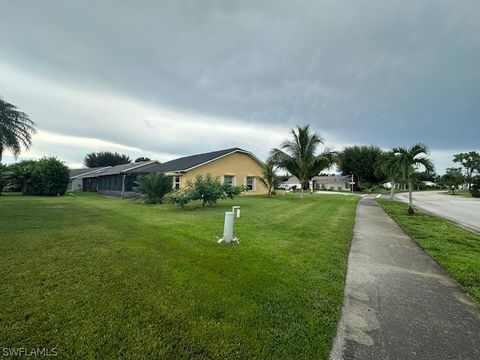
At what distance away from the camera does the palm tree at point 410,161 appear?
12.7 m

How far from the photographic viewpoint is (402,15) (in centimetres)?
923

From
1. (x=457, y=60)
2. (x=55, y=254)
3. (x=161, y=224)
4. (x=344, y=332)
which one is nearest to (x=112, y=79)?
(x=161, y=224)

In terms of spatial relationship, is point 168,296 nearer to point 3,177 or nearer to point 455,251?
point 455,251

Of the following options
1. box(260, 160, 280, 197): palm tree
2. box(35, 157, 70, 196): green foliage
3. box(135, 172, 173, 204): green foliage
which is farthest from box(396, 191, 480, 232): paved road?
box(35, 157, 70, 196): green foliage

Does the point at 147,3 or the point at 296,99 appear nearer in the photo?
the point at 147,3

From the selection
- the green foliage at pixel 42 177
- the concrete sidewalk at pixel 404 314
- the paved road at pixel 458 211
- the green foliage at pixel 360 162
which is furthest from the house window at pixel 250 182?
the green foliage at pixel 360 162

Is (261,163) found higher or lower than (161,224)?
higher

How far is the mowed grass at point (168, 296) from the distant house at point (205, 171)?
16130mm

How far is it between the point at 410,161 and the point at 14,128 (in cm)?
2584

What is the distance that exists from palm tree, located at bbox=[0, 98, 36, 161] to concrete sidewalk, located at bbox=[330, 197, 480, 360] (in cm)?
1919

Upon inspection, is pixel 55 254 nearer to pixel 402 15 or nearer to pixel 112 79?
pixel 112 79

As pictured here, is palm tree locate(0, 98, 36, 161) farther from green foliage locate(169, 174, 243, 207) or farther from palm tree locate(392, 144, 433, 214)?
palm tree locate(392, 144, 433, 214)

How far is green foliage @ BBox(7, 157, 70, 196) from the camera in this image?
22.5 metres

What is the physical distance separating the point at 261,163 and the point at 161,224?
1994cm
